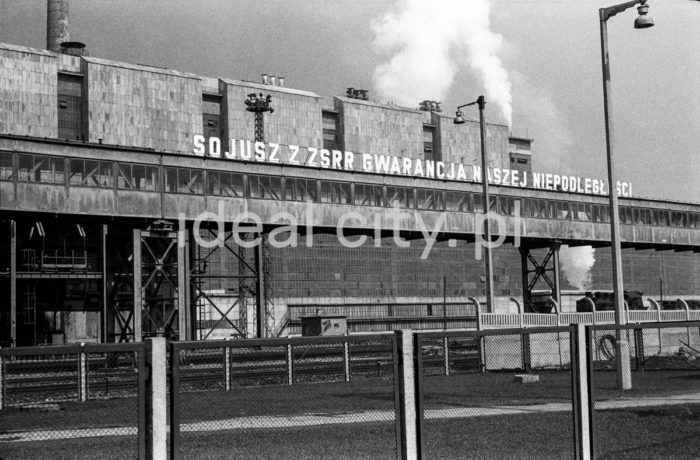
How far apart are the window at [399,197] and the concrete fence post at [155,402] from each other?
46.0 metres

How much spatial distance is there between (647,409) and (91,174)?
3318cm

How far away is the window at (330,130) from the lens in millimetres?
117125

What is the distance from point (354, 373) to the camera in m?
31.9

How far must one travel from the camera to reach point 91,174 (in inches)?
1758

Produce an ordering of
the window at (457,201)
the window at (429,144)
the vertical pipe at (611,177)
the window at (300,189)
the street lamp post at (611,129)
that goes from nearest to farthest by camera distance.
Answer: the street lamp post at (611,129) < the vertical pipe at (611,177) < the window at (300,189) < the window at (457,201) < the window at (429,144)

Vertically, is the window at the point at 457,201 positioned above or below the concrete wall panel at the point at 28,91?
below

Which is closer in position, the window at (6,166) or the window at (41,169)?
the window at (6,166)

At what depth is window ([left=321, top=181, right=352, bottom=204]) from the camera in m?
52.7

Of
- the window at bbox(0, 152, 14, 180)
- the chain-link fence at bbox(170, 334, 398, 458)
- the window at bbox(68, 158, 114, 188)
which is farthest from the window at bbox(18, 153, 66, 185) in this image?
the chain-link fence at bbox(170, 334, 398, 458)

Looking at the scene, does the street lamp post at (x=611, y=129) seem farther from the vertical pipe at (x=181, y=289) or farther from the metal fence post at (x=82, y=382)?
the vertical pipe at (x=181, y=289)

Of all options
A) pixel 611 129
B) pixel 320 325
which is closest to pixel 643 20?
pixel 611 129

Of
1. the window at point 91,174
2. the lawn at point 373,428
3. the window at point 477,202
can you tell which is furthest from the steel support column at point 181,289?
the lawn at point 373,428

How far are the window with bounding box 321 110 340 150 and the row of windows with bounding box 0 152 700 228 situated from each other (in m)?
55.6

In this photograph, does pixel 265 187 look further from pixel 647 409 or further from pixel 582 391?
pixel 582 391
